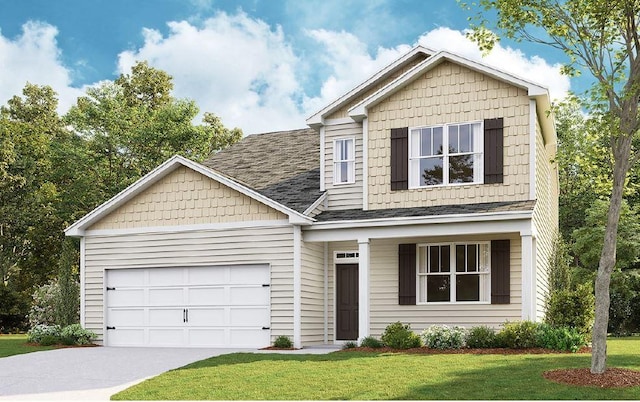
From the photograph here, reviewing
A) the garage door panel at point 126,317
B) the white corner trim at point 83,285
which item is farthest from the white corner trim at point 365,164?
the white corner trim at point 83,285

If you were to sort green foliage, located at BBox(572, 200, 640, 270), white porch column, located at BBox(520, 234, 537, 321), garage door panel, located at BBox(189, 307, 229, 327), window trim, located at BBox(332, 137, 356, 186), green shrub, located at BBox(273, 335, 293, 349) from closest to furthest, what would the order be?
white porch column, located at BBox(520, 234, 537, 321) → green shrub, located at BBox(273, 335, 293, 349) → garage door panel, located at BBox(189, 307, 229, 327) → window trim, located at BBox(332, 137, 356, 186) → green foliage, located at BBox(572, 200, 640, 270)

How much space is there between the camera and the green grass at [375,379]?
12.4 m

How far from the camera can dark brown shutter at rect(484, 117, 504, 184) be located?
1978 centimetres

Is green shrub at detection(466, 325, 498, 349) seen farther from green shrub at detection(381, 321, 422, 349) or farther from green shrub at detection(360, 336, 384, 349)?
green shrub at detection(360, 336, 384, 349)

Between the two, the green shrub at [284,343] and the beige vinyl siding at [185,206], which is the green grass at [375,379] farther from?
the beige vinyl siding at [185,206]

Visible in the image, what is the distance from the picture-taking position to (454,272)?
2012 cm

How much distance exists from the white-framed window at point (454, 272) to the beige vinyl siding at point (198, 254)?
3305mm

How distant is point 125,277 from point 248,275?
12.3 ft

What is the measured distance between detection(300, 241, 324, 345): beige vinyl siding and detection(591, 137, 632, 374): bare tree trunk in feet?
27.8

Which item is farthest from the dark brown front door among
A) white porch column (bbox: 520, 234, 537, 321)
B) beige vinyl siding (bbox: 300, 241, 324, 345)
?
white porch column (bbox: 520, 234, 537, 321)

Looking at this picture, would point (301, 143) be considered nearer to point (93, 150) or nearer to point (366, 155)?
point (366, 155)

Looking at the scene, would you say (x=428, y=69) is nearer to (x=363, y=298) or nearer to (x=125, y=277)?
(x=363, y=298)

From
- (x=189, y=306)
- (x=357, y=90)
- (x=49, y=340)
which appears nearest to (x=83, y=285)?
(x=49, y=340)

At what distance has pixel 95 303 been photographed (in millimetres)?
22547
